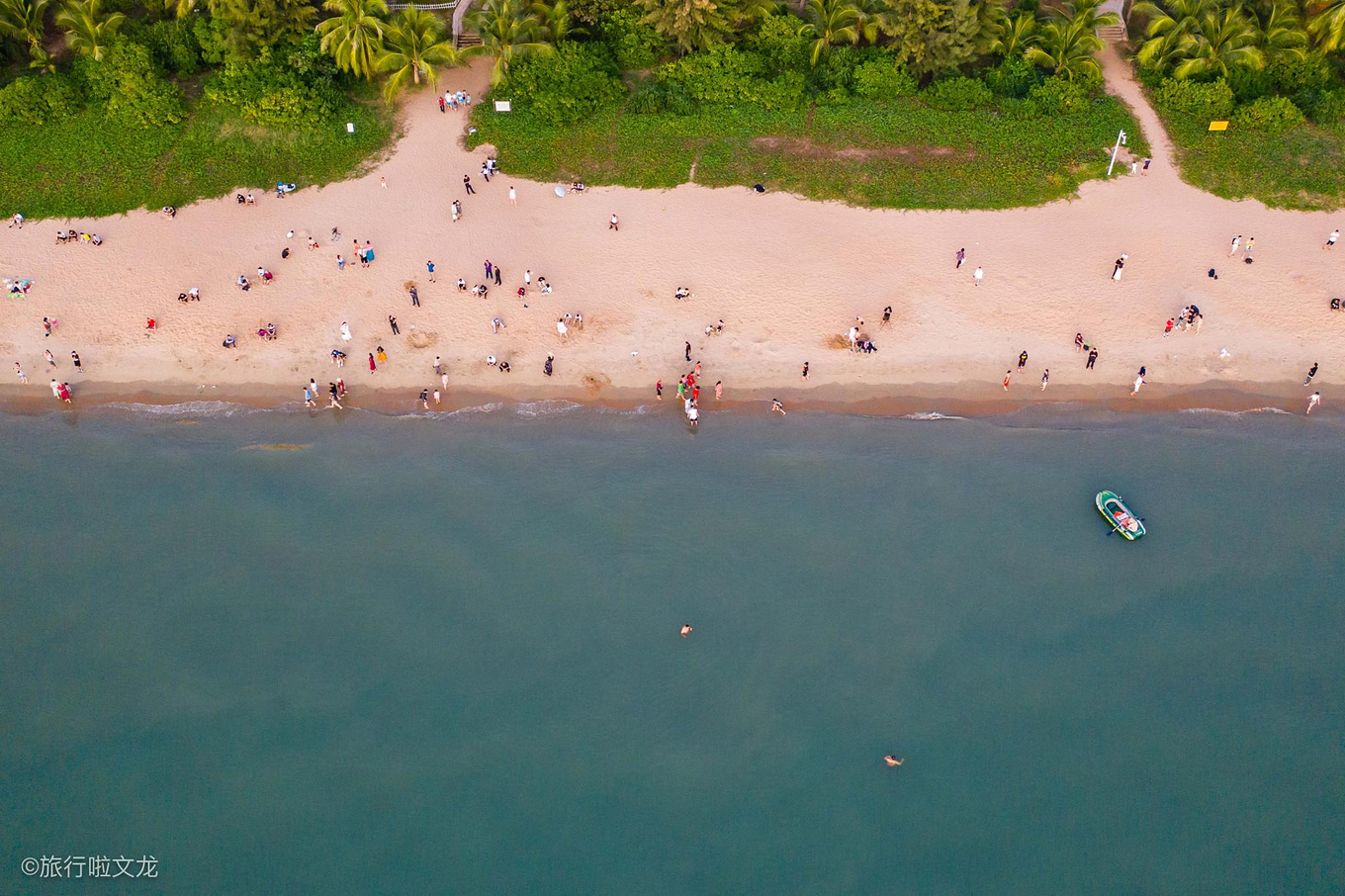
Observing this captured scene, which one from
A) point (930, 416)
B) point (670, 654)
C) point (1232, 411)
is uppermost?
point (1232, 411)

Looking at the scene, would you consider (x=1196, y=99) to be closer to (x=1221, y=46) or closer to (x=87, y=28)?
(x=1221, y=46)

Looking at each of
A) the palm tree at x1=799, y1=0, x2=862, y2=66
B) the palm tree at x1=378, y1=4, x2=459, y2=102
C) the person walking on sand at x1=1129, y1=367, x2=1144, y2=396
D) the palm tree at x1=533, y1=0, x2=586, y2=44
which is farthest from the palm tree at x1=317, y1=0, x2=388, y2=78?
the person walking on sand at x1=1129, y1=367, x2=1144, y2=396

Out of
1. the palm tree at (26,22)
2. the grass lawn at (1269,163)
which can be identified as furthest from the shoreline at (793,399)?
the palm tree at (26,22)

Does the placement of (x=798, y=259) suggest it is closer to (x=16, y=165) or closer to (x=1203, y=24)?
(x=1203, y=24)

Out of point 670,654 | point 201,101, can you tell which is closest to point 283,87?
point 201,101

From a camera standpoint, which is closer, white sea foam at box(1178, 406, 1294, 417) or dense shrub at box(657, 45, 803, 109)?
white sea foam at box(1178, 406, 1294, 417)

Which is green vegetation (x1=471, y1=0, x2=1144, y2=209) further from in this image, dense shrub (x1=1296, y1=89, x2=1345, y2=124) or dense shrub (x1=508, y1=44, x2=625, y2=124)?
dense shrub (x1=1296, y1=89, x2=1345, y2=124)
